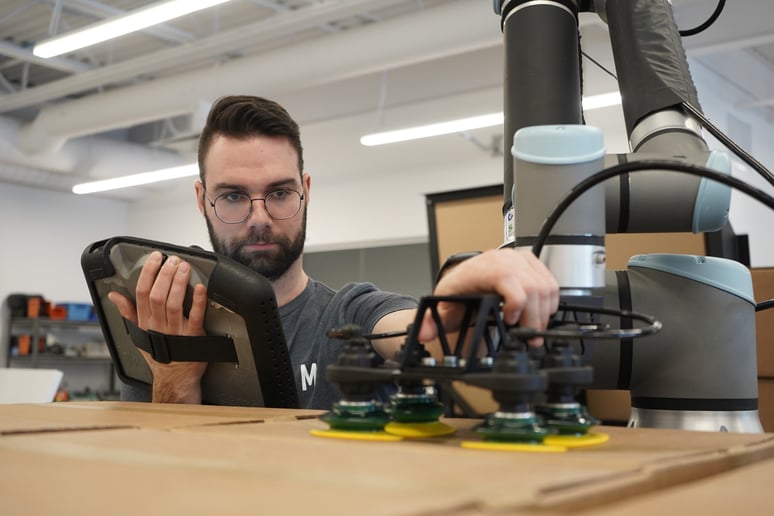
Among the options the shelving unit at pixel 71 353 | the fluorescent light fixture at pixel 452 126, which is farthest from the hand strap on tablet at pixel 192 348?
the shelving unit at pixel 71 353

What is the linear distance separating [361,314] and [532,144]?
78cm

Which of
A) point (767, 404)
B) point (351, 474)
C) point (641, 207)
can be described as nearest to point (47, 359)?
point (767, 404)

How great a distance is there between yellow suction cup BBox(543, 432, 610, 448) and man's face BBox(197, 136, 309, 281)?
0.94m

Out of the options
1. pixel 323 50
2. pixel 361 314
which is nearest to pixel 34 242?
pixel 323 50

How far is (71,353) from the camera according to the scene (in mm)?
7277

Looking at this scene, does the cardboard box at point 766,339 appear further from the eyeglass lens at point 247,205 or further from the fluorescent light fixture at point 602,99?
the fluorescent light fixture at point 602,99

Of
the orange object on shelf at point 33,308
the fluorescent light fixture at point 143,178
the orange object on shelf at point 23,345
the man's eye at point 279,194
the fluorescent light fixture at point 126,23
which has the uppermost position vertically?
the fluorescent light fixture at point 126,23

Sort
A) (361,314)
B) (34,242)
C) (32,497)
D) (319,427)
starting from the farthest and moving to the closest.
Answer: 1. (34,242)
2. (361,314)
3. (319,427)
4. (32,497)

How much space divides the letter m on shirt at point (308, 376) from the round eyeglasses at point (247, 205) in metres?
0.27

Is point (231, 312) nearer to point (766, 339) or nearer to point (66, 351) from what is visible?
point (766, 339)

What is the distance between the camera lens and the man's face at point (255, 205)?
4.50 ft

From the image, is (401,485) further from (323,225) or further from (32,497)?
(323,225)

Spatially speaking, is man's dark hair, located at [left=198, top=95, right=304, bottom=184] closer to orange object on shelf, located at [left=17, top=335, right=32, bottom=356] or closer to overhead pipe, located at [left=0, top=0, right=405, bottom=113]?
overhead pipe, located at [left=0, top=0, right=405, bottom=113]

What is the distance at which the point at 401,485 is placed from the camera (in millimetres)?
316
